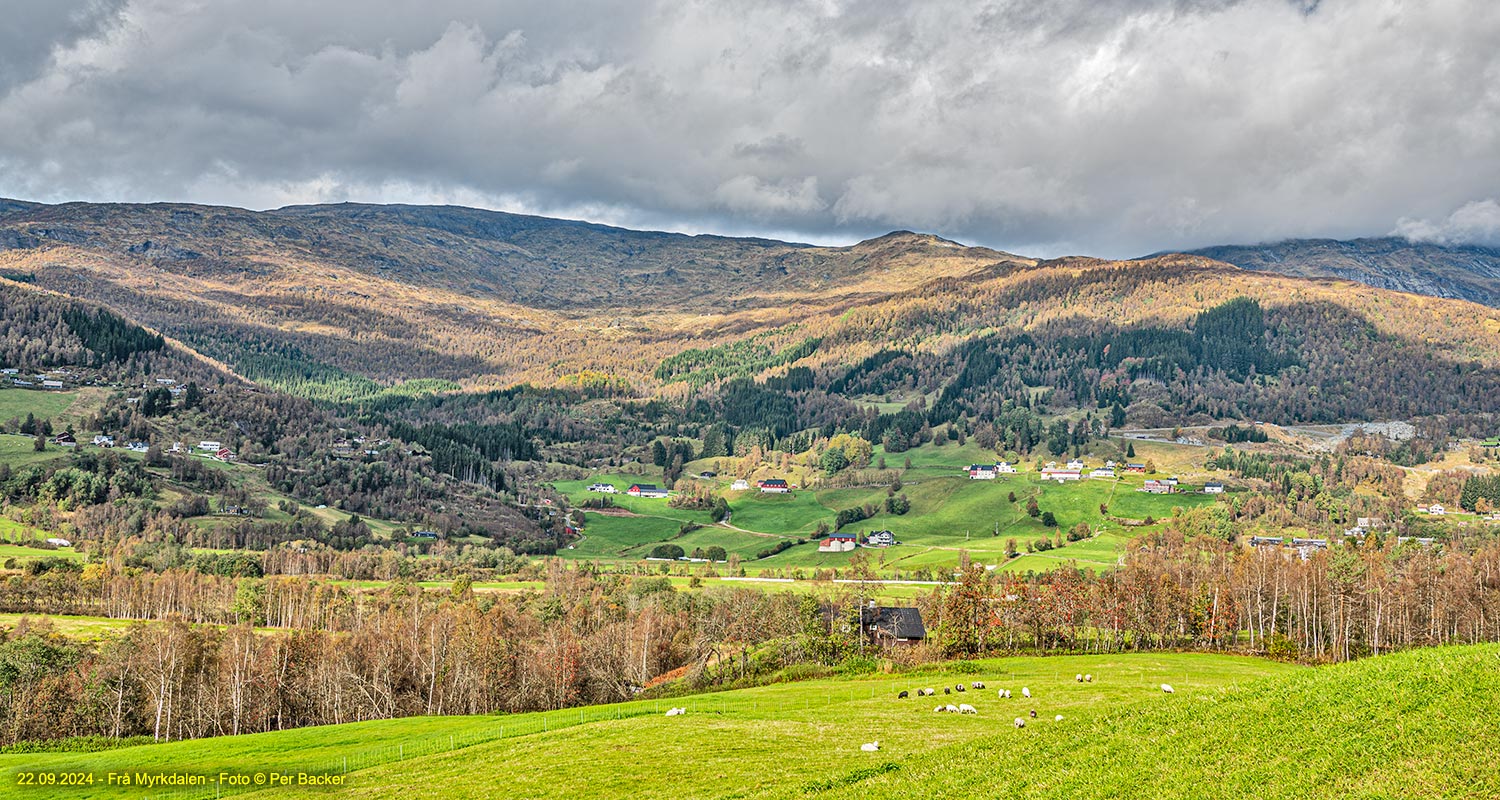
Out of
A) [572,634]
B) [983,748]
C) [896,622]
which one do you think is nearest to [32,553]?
[572,634]

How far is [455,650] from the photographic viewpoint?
88000 mm

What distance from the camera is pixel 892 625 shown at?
108562 mm

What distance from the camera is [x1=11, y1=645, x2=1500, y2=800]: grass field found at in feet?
72.0

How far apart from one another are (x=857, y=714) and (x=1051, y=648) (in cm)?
5325

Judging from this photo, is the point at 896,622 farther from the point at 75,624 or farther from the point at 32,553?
the point at 32,553

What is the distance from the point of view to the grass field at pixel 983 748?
2194 cm

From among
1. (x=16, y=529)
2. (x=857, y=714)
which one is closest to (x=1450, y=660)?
(x=857, y=714)

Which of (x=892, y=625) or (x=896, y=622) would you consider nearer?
(x=892, y=625)

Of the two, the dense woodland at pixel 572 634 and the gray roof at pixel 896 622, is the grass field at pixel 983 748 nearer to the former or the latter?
the dense woodland at pixel 572 634

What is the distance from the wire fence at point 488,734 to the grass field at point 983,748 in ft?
1.45

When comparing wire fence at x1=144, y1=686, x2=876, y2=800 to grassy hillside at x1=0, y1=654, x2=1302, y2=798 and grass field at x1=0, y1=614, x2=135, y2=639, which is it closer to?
grassy hillside at x1=0, y1=654, x2=1302, y2=798

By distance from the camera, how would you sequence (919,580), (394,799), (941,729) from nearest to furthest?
(394,799), (941,729), (919,580)

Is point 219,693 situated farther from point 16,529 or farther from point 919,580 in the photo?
point 16,529

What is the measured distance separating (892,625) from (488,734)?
63.1m
